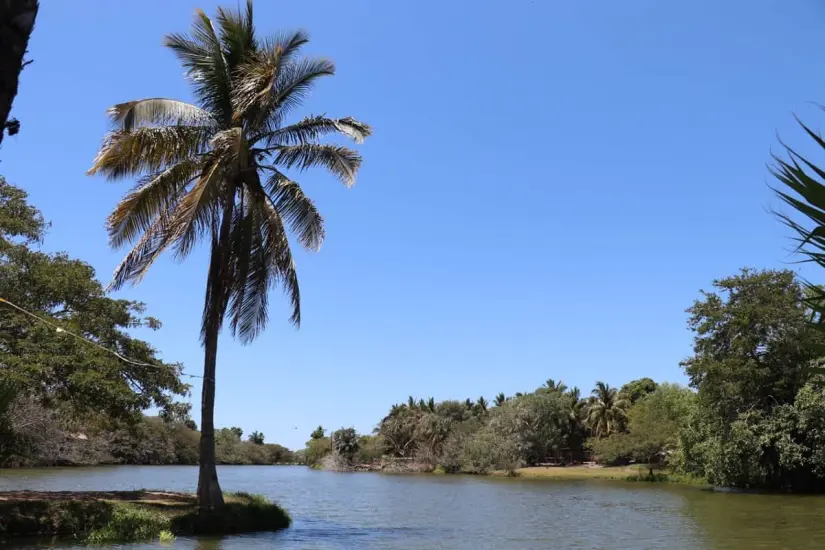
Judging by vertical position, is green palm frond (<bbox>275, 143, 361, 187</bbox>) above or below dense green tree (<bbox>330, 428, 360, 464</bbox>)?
above

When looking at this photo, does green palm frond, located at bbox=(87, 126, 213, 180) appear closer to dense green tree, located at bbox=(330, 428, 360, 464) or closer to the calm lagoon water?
the calm lagoon water

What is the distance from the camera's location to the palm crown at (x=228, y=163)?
750 inches

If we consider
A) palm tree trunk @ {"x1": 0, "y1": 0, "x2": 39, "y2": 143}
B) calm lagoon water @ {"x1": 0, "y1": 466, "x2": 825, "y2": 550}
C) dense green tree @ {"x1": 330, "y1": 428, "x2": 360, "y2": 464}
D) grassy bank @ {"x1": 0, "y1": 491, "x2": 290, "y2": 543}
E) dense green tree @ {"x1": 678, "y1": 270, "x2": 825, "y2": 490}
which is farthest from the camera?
dense green tree @ {"x1": 330, "y1": 428, "x2": 360, "y2": 464}

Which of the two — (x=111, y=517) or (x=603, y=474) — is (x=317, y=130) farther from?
(x=603, y=474)

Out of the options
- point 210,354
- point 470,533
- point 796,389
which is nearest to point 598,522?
point 470,533

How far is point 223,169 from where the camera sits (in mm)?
19375

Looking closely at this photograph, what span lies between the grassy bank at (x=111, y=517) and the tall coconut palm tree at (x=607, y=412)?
68208 mm

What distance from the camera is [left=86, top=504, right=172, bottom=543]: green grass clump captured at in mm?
16375

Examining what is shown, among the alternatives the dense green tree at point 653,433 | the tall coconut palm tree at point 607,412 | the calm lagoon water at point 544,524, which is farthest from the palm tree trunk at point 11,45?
the tall coconut palm tree at point 607,412

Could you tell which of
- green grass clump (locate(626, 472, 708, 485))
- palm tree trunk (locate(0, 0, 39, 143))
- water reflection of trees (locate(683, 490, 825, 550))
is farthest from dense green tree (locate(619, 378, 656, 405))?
palm tree trunk (locate(0, 0, 39, 143))

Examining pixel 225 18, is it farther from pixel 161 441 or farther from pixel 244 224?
pixel 161 441

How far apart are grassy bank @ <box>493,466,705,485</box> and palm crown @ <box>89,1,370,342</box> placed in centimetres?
4334

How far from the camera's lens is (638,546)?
19.0 meters

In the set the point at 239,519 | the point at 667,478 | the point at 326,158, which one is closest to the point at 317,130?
the point at 326,158
